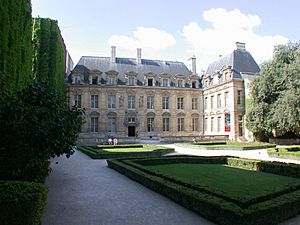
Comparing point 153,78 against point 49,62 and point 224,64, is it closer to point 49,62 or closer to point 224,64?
point 224,64

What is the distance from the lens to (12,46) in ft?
33.2

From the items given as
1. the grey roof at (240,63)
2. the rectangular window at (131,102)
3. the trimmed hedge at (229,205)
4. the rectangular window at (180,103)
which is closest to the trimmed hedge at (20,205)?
the trimmed hedge at (229,205)

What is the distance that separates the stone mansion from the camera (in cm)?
3400

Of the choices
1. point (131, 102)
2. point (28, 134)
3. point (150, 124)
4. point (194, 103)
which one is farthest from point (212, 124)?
point (28, 134)

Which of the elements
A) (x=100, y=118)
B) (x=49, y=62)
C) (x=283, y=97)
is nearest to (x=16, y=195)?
(x=49, y=62)

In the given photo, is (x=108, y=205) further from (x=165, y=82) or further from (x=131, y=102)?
(x=165, y=82)

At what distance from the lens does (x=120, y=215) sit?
6445mm

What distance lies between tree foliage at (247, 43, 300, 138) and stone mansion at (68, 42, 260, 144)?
12.2 ft

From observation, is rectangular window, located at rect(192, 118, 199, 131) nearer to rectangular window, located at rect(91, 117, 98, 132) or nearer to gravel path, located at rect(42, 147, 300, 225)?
rectangular window, located at rect(91, 117, 98, 132)

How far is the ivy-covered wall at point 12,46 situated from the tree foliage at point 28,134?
1.81 m

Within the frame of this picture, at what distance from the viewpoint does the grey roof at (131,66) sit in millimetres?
38416

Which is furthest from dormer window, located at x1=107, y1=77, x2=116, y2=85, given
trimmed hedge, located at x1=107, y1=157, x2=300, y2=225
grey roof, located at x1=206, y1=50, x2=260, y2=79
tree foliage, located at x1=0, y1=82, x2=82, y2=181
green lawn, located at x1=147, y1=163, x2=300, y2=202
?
tree foliage, located at x1=0, y1=82, x2=82, y2=181

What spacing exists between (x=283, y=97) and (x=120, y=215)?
23.9 metres

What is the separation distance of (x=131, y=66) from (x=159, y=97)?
19.7 feet
